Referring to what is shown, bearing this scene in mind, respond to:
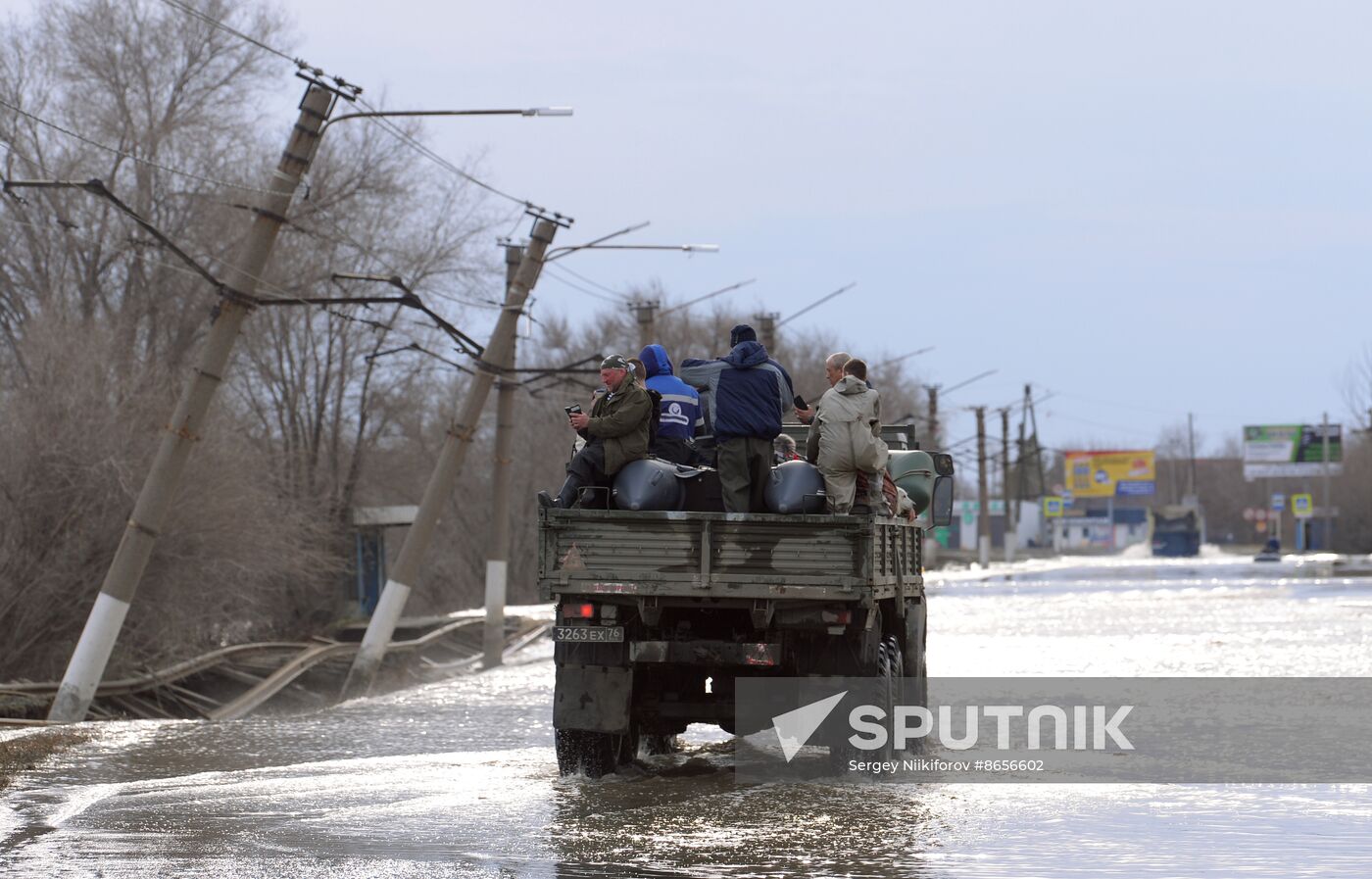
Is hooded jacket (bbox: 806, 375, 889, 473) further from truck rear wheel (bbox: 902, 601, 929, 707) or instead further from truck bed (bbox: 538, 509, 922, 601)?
truck rear wheel (bbox: 902, 601, 929, 707)

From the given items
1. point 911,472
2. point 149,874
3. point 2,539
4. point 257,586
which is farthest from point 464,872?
point 257,586

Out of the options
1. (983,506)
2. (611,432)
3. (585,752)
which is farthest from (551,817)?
(983,506)

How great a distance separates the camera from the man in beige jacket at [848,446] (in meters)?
12.0

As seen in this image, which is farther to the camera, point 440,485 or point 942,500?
point 440,485

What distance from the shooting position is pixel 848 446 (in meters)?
12.0

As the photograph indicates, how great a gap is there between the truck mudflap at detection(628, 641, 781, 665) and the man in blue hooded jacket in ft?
4.70

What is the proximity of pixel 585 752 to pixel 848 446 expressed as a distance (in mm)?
2521

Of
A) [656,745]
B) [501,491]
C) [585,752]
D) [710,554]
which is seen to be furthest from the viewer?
[501,491]

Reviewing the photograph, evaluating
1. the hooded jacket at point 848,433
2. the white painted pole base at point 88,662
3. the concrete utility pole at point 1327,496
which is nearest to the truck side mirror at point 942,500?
the hooded jacket at point 848,433

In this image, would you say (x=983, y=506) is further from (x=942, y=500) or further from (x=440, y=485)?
(x=942, y=500)

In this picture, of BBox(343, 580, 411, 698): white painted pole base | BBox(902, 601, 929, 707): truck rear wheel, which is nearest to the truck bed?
BBox(902, 601, 929, 707): truck rear wheel

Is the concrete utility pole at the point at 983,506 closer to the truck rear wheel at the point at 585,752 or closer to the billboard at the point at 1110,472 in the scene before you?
the billboard at the point at 1110,472

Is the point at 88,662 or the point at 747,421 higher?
the point at 747,421

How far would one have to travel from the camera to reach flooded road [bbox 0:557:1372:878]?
8789mm
